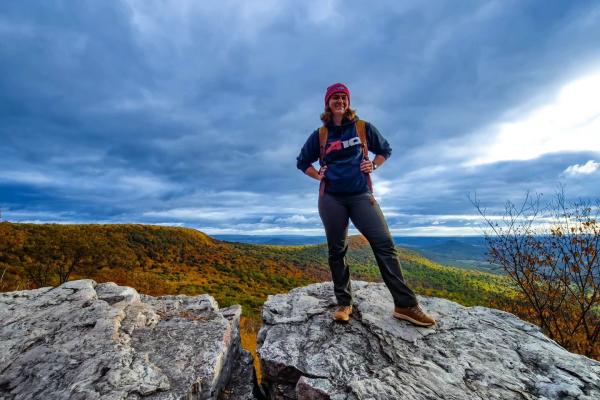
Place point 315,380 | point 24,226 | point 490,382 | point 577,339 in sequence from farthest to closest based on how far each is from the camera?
point 24,226, point 577,339, point 315,380, point 490,382

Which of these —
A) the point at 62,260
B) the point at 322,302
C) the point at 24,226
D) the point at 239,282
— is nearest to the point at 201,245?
the point at 239,282

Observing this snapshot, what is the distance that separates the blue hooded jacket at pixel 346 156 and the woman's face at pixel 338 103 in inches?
8.4

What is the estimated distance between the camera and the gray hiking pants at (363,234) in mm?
4465

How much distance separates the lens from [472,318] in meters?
5.06

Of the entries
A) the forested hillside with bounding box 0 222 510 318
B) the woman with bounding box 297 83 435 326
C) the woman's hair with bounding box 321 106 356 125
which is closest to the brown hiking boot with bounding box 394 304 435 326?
the woman with bounding box 297 83 435 326

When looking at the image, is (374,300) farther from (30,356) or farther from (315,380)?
(30,356)

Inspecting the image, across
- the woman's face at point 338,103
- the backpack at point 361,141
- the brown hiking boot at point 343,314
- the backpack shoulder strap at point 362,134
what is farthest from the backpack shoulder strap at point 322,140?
the brown hiking boot at point 343,314

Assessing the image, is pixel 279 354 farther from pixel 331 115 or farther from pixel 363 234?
pixel 331 115

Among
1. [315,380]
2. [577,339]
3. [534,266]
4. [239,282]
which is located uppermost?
[534,266]

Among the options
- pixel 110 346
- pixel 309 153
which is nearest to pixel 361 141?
pixel 309 153

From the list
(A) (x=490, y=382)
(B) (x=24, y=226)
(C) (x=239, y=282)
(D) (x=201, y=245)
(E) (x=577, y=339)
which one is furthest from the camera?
(D) (x=201, y=245)

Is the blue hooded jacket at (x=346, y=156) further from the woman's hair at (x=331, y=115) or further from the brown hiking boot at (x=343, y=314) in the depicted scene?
the brown hiking boot at (x=343, y=314)

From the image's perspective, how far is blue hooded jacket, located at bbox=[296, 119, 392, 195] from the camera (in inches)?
182

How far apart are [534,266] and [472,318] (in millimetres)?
4246
